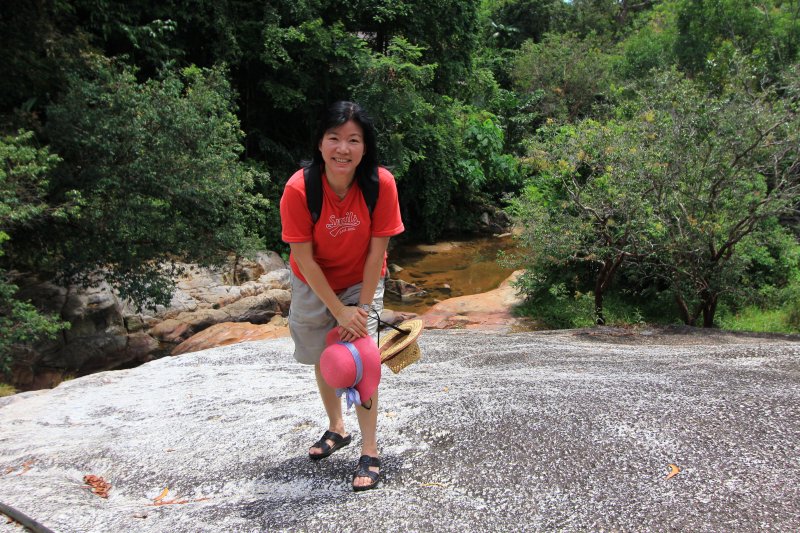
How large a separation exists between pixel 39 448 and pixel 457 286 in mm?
12219

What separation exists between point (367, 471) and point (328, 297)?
0.77 metres

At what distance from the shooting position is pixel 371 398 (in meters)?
2.58

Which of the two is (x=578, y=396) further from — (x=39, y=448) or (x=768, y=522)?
(x=39, y=448)

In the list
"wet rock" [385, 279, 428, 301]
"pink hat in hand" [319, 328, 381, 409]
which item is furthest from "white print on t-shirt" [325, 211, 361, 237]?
"wet rock" [385, 279, 428, 301]

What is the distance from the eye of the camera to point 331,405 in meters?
2.91

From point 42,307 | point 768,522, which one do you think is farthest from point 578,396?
point 42,307

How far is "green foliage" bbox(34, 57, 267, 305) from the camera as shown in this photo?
806cm

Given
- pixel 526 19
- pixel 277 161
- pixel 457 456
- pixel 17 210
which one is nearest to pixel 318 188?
pixel 457 456

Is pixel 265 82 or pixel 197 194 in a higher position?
pixel 265 82

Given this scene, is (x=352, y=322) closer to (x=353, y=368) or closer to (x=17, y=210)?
(x=353, y=368)

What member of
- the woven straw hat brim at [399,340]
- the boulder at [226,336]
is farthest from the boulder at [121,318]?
the woven straw hat brim at [399,340]

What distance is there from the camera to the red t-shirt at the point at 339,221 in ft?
8.07

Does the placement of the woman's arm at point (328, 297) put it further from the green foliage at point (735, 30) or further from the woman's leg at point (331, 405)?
the green foliage at point (735, 30)

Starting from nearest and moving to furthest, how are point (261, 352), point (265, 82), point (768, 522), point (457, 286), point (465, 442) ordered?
point (768, 522)
point (465, 442)
point (261, 352)
point (265, 82)
point (457, 286)
